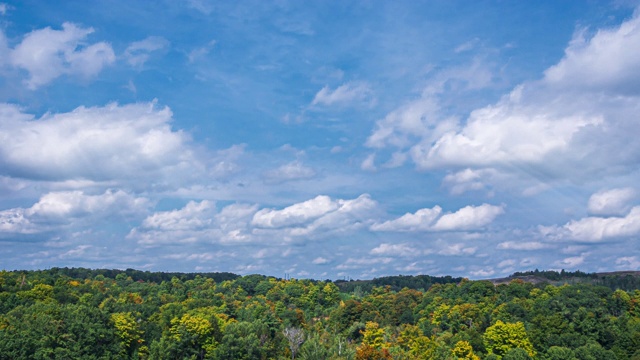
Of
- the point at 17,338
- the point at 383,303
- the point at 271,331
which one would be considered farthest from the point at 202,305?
the point at 17,338

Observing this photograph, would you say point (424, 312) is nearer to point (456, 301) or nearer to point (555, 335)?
point (456, 301)

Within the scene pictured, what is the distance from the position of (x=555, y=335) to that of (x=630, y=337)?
42.7 ft

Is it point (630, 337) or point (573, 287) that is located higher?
point (573, 287)

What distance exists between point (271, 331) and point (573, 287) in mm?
77526

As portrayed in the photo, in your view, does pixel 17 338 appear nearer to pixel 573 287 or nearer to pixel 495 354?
pixel 495 354

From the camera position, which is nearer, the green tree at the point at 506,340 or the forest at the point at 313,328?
the forest at the point at 313,328

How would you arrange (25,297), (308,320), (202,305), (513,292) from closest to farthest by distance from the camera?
1. (25,297)
2. (202,305)
3. (513,292)
4. (308,320)

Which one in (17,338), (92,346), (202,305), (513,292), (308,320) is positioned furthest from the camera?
(308,320)

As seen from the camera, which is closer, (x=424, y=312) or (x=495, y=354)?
(x=495, y=354)

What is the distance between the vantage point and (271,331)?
126 metres

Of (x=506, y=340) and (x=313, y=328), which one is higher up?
(x=313, y=328)

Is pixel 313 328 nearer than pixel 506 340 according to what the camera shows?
No

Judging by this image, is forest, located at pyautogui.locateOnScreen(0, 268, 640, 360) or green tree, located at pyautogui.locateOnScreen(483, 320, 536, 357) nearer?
forest, located at pyautogui.locateOnScreen(0, 268, 640, 360)

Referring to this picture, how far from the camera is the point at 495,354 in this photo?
97.1 metres
